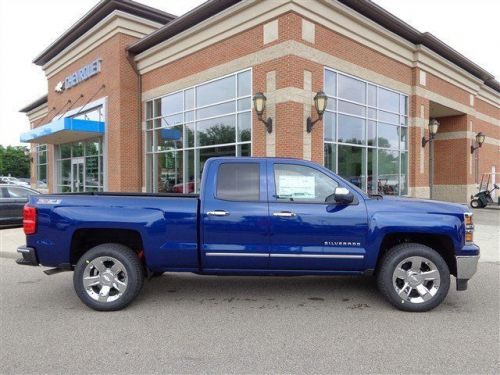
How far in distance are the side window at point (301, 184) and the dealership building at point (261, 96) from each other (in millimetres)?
6128

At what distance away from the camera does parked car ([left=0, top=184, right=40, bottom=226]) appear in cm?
1155

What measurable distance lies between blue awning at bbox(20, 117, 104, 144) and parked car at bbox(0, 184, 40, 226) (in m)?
4.52

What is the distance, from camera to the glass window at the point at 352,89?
12.7 m

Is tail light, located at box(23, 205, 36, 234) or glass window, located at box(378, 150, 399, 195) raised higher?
glass window, located at box(378, 150, 399, 195)

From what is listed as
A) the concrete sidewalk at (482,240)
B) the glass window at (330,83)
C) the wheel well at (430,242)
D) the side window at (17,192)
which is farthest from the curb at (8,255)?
the glass window at (330,83)

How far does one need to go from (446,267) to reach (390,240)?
695 mm

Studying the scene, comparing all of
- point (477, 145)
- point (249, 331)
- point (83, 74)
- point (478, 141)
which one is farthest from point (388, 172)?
point (83, 74)

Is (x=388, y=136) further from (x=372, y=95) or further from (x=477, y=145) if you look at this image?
(x=477, y=145)

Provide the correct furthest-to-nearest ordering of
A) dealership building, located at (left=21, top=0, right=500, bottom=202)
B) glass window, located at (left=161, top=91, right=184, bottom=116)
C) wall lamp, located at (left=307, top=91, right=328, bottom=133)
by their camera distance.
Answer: glass window, located at (left=161, top=91, right=184, bottom=116) < dealership building, located at (left=21, top=0, right=500, bottom=202) < wall lamp, located at (left=307, top=91, right=328, bottom=133)

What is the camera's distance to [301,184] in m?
4.66

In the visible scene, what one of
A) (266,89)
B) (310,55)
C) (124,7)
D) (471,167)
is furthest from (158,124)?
(471,167)

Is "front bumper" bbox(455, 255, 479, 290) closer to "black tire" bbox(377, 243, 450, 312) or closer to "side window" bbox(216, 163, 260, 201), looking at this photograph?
"black tire" bbox(377, 243, 450, 312)

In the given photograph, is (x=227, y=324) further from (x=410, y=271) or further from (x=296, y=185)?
(x=410, y=271)

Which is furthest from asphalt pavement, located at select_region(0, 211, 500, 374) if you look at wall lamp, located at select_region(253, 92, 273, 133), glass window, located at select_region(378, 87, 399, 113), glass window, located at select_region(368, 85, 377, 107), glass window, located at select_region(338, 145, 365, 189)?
glass window, located at select_region(378, 87, 399, 113)
